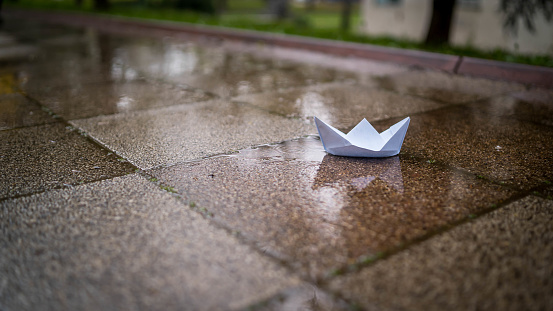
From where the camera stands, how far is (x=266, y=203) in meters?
2.56

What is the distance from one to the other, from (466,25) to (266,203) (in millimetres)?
13146

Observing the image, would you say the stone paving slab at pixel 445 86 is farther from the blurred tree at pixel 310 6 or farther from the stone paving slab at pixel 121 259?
the blurred tree at pixel 310 6

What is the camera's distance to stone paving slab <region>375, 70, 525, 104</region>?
17.9 feet

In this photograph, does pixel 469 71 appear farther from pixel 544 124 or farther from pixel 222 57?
pixel 222 57

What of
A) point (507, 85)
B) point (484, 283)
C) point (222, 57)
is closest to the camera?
point (484, 283)

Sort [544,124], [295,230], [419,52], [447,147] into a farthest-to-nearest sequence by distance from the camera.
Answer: [419,52], [544,124], [447,147], [295,230]

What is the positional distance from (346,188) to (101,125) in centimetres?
244

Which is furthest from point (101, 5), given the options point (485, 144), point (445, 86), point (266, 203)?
point (266, 203)

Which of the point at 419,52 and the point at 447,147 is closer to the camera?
the point at 447,147

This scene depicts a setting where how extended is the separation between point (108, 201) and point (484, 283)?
1.95m

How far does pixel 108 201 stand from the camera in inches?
101

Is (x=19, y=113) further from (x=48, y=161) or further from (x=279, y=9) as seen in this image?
(x=279, y=9)

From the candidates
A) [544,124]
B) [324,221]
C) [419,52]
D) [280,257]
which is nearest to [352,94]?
[544,124]

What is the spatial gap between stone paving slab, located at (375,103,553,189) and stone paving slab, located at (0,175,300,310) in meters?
1.91
